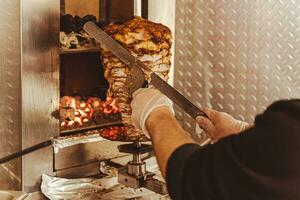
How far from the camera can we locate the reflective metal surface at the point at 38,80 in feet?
6.41

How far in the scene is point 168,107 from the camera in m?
1.62

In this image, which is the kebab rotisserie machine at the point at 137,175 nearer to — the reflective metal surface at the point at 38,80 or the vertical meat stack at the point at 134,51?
the vertical meat stack at the point at 134,51

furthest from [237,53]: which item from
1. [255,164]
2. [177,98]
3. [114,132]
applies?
[255,164]

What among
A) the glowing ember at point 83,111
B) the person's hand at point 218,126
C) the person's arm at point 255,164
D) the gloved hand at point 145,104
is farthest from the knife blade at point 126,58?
the person's arm at point 255,164

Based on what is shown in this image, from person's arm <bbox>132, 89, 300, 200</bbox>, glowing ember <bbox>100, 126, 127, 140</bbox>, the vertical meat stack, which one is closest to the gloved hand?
the vertical meat stack

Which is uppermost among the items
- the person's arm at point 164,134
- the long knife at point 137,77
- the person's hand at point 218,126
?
the long knife at point 137,77

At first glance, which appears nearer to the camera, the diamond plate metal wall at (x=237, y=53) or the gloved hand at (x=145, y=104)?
the gloved hand at (x=145, y=104)

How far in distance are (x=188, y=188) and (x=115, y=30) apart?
0.87 m

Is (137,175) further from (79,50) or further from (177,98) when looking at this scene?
(79,50)

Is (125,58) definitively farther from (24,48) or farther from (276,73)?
(276,73)

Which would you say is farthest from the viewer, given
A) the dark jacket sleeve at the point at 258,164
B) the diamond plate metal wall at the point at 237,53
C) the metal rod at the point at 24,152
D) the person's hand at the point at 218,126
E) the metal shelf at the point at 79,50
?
the diamond plate metal wall at the point at 237,53

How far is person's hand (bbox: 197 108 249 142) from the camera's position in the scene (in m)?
1.74

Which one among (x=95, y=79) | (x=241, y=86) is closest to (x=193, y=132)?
(x=241, y=86)

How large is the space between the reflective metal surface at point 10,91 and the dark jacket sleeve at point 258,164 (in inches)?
36.7
